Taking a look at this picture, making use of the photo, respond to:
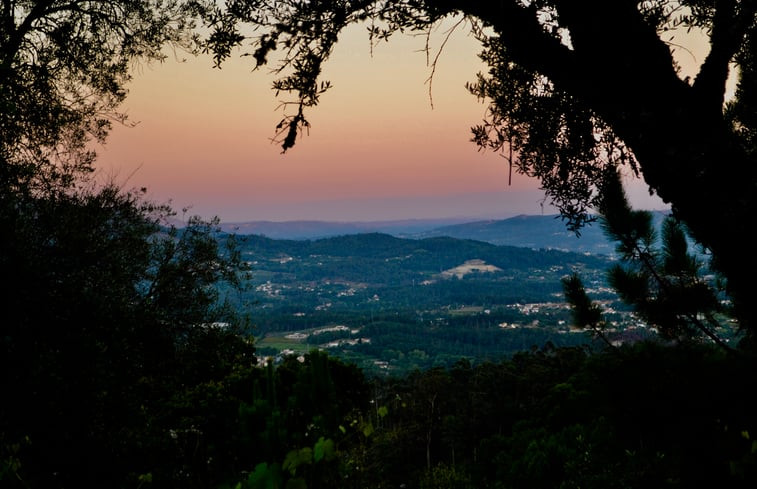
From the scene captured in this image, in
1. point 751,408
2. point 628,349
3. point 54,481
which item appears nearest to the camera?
point 54,481

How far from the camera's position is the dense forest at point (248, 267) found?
2920mm

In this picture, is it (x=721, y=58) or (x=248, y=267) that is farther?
(x=248, y=267)

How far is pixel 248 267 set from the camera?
560 inches

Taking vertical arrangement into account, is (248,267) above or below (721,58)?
below

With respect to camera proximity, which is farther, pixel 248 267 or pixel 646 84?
pixel 248 267

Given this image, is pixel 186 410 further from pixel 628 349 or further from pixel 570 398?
pixel 570 398

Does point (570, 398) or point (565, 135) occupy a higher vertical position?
point (565, 135)

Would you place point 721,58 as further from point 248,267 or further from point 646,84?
point 248,267

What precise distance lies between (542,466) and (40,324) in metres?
10.3

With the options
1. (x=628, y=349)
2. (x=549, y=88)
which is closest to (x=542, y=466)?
(x=628, y=349)

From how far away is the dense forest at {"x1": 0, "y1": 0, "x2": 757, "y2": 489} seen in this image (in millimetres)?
2920

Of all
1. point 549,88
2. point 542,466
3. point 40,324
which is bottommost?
point 542,466

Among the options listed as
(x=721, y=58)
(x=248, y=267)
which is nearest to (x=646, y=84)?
(x=721, y=58)

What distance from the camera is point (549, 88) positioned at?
558 centimetres
